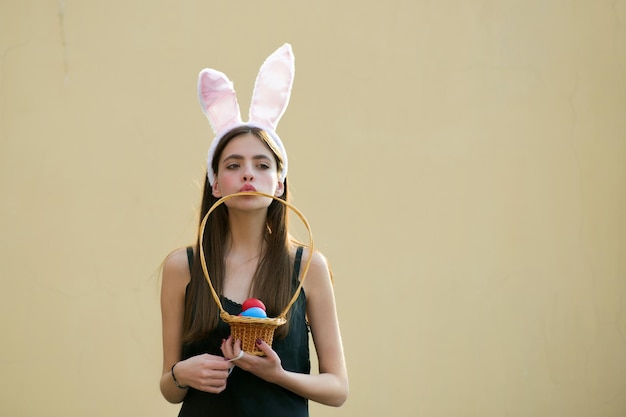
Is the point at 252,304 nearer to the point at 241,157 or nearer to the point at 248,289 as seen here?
the point at 248,289

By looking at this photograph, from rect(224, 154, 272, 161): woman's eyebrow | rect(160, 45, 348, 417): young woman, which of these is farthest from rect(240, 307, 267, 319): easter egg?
rect(224, 154, 272, 161): woman's eyebrow

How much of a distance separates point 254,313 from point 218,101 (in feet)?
2.01

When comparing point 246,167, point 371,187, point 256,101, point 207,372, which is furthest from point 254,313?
point 371,187

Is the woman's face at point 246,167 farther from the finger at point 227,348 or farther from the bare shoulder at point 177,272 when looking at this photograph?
the finger at point 227,348

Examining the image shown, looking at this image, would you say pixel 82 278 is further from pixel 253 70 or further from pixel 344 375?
pixel 344 375

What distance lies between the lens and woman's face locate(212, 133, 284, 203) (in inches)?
83.5

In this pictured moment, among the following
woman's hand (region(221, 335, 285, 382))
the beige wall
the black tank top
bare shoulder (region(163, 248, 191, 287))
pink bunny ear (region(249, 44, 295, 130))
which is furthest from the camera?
the beige wall

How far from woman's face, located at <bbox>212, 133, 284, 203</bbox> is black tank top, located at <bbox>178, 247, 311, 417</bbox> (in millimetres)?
240

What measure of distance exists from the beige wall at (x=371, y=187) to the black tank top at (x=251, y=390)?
63.8 inches

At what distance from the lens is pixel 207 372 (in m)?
1.95

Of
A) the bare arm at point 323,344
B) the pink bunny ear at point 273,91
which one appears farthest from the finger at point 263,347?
the pink bunny ear at point 273,91

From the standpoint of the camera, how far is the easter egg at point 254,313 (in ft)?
6.28

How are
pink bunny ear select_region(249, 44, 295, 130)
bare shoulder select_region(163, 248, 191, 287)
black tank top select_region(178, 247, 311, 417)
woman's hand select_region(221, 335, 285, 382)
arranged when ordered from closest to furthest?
woman's hand select_region(221, 335, 285, 382), black tank top select_region(178, 247, 311, 417), bare shoulder select_region(163, 248, 191, 287), pink bunny ear select_region(249, 44, 295, 130)

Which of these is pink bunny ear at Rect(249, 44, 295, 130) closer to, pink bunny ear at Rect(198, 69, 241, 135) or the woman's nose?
pink bunny ear at Rect(198, 69, 241, 135)
